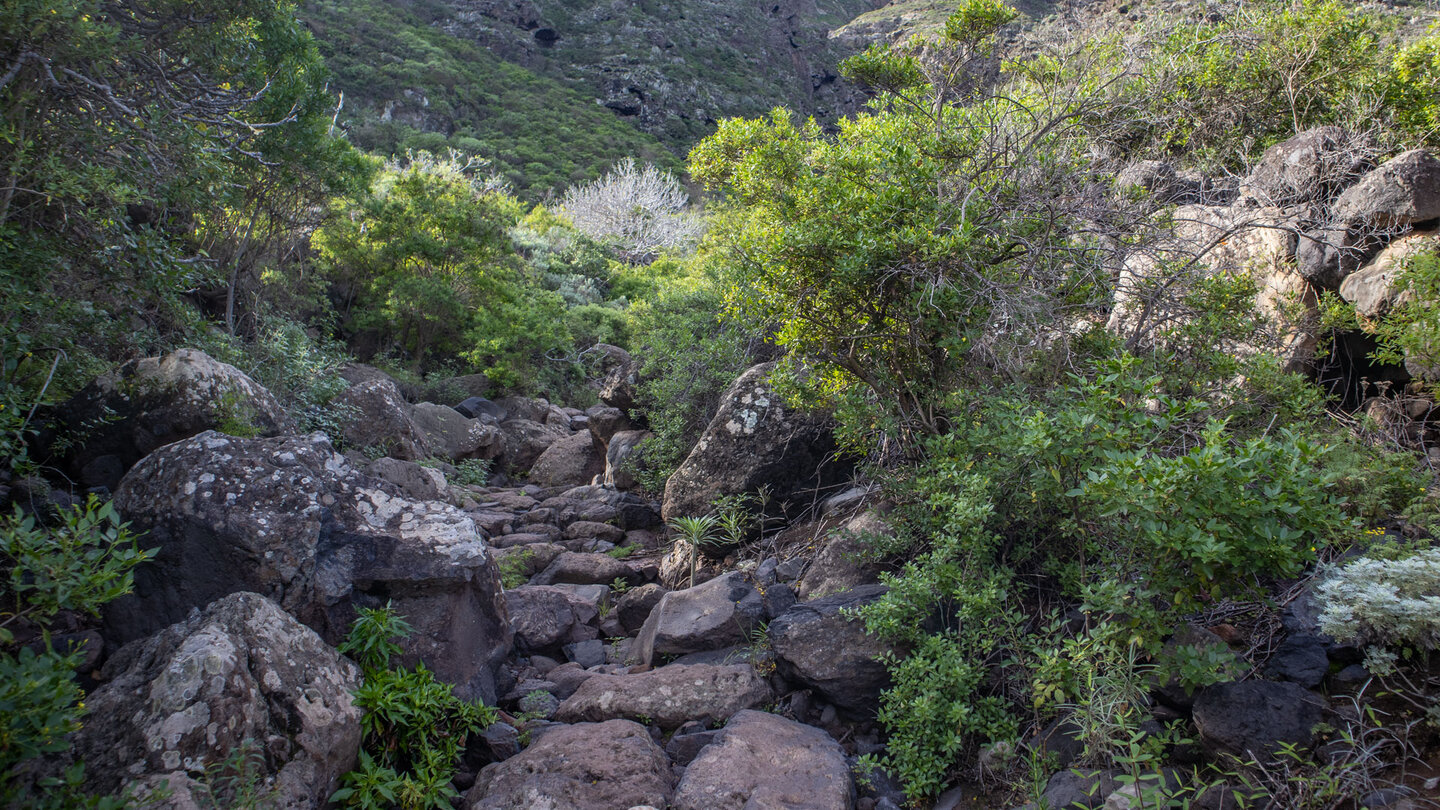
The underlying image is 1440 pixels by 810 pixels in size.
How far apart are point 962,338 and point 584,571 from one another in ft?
13.5

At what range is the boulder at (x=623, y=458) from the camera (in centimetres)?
998

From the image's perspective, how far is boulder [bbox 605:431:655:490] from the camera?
9.98 metres

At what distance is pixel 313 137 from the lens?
1154cm

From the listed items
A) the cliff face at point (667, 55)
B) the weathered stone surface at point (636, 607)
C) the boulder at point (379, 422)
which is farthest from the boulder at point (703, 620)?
the cliff face at point (667, 55)

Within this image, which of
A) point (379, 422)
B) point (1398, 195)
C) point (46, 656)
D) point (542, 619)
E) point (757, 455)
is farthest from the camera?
point (379, 422)

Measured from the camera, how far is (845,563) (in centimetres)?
546

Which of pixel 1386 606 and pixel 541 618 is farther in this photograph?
pixel 541 618

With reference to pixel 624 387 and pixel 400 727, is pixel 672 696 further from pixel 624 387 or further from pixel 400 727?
pixel 624 387

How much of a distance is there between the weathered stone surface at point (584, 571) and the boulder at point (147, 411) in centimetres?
269

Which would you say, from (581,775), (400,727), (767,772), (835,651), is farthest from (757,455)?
(400,727)

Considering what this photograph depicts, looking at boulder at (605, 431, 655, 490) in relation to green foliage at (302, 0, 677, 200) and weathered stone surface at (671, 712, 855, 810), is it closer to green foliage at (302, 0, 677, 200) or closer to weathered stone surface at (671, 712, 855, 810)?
weathered stone surface at (671, 712, 855, 810)

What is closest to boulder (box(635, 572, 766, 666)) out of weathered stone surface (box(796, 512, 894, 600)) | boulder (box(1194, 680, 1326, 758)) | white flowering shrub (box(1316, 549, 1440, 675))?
weathered stone surface (box(796, 512, 894, 600))

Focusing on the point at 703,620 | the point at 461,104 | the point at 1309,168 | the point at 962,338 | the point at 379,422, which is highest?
the point at 461,104

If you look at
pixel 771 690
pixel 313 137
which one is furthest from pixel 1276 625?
pixel 313 137
